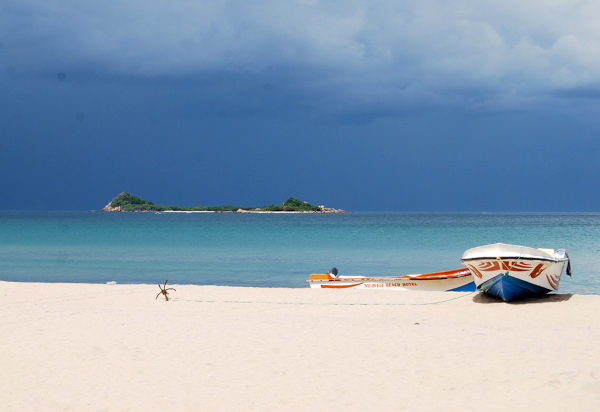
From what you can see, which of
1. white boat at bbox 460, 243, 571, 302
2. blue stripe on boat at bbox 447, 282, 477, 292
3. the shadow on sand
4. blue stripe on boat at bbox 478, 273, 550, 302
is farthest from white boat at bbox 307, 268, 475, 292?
white boat at bbox 460, 243, 571, 302

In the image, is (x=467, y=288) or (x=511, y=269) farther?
(x=467, y=288)

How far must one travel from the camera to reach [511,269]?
12711mm

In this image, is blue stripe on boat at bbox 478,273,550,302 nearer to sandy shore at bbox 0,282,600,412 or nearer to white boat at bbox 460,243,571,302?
white boat at bbox 460,243,571,302

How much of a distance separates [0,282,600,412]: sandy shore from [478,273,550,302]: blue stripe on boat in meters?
0.26

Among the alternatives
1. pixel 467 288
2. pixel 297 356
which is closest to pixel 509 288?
pixel 467 288

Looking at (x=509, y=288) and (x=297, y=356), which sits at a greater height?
(x=509, y=288)

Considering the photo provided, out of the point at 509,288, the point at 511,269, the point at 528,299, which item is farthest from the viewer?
the point at 528,299

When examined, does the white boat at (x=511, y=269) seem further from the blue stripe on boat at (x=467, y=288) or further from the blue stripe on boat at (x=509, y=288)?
A: the blue stripe on boat at (x=467, y=288)

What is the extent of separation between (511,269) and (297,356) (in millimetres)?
7108

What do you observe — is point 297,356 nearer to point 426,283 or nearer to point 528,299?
point 528,299

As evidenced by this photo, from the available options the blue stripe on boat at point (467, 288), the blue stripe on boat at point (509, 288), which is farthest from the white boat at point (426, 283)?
the blue stripe on boat at point (509, 288)

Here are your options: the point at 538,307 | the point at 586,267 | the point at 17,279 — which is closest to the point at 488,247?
the point at 538,307

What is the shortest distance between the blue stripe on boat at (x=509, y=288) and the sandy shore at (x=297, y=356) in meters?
0.26

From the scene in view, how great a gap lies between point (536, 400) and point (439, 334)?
356cm
